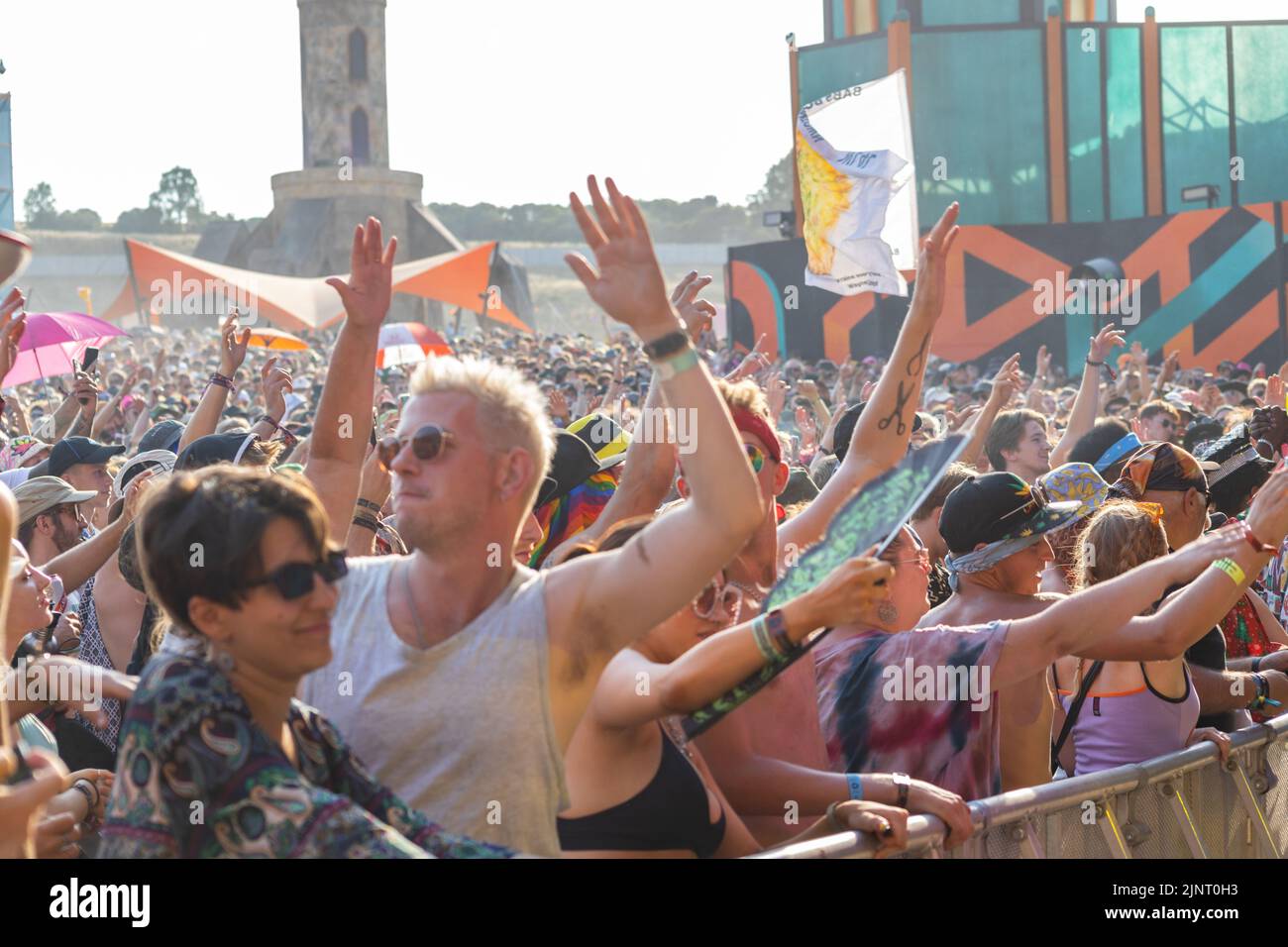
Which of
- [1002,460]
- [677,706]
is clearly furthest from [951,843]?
[1002,460]

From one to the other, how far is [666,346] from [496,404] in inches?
14.4

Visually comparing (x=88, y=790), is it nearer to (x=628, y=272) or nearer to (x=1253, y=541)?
(x=628, y=272)

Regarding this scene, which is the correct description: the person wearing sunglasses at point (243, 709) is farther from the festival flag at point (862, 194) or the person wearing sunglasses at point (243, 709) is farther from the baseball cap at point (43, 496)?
the festival flag at point (862, 194)

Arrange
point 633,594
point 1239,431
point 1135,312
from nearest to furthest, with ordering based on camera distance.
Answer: point 633,594 < point 1239,431 < point 1135,312

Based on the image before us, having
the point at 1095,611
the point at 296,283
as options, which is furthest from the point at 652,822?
the point at 296,283

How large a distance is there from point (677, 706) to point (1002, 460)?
15.8 ft

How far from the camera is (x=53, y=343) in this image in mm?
11875

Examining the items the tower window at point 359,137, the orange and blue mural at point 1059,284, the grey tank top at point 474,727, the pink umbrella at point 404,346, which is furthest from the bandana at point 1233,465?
the tower window at point 359,137

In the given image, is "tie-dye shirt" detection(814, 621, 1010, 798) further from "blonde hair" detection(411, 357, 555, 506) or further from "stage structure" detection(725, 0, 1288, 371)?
"stage structure" detection(725, 0, 1288, 371)

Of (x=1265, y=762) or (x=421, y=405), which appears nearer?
(x=421, y=405)

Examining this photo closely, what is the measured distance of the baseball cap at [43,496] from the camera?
18.3 feet

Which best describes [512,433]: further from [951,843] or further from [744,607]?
[951,843]

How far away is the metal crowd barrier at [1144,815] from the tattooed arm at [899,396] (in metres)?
A: 0.88
